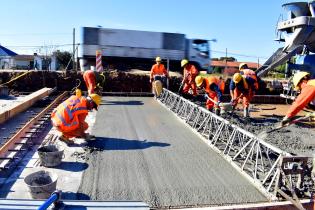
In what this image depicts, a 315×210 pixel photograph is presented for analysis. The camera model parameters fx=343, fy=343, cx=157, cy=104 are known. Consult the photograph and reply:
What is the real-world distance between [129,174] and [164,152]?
131 centimetres

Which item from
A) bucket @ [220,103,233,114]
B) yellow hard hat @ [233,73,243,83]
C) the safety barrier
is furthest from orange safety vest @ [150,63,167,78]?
bucket @ [220,103,233,114]

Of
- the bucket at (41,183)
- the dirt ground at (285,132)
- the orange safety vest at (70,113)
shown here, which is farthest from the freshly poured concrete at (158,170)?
the dirt ground at (285,132)

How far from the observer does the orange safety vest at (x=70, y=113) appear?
6.10m

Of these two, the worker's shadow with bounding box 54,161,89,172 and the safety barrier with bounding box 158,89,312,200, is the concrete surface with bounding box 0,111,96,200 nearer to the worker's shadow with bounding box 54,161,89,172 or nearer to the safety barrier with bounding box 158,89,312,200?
the worker's shadow with bounding box 54,161,89,172

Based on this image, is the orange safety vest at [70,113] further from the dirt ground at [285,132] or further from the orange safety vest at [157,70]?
the orange safety vest at [157,70]

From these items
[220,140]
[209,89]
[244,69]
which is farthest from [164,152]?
[244,69]

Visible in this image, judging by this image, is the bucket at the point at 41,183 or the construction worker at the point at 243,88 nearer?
the bucket at the point at 41,183

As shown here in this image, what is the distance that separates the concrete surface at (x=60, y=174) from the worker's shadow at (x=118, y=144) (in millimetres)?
269

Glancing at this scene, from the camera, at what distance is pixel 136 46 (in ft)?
65.4

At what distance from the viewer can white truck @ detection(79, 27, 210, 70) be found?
63.7 ft

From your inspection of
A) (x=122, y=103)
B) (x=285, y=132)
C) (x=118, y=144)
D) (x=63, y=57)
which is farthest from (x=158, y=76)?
(x=63, y=57)

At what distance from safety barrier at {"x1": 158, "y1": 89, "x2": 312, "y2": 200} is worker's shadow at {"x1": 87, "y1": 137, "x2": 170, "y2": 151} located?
110 cm

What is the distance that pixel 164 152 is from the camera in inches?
249

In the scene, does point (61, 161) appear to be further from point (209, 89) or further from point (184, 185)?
point (209, 89)
